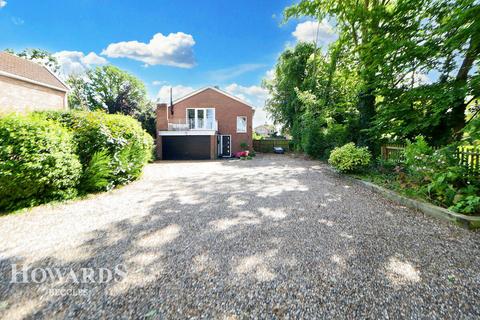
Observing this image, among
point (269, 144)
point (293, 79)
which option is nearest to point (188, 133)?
point (269, 144)

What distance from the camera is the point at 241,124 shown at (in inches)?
760

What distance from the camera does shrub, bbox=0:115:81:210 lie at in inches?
158

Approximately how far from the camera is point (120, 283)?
215cm

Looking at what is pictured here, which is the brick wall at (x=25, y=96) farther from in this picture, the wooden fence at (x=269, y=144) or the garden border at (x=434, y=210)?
the wooden fence at (x=269, y=144)

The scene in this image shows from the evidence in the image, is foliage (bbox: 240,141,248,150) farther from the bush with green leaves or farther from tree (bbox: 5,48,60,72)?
tree (bbox: 5,48,60,72)

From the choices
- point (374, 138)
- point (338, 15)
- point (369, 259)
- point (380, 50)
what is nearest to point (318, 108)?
point (338, 15)

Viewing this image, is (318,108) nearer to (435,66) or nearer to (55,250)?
(435,66)

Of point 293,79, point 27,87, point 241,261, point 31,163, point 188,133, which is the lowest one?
point 241,261

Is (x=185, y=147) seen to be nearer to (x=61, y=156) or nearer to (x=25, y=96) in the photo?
(x=25, y=96)

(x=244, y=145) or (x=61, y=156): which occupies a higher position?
(x=244, y=145)

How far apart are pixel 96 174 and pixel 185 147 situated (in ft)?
38.0

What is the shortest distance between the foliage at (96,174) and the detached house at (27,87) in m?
9.37

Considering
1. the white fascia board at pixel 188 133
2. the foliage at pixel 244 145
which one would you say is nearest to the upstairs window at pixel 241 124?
the foliage at pixel 244 145

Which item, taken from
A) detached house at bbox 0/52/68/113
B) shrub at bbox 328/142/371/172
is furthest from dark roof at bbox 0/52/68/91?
shrub at bbox 328/142/371/172
